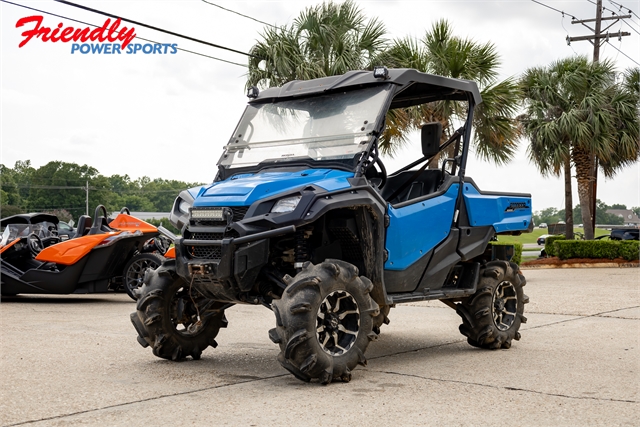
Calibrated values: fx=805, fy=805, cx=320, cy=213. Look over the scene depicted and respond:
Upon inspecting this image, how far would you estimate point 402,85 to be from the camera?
7.50 m

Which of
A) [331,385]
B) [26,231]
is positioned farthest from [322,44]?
[331,385]

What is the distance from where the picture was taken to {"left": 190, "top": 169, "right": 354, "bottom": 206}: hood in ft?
21.6

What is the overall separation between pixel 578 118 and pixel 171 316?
2151 cm

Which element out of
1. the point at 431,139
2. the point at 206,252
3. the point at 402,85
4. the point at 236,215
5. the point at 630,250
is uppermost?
the point at 402,85

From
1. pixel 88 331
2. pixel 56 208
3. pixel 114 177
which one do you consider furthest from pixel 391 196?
pixel 114 177

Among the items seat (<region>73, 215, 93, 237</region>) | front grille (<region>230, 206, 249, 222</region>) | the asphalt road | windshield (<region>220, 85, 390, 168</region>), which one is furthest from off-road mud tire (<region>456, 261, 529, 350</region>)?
seat (<region>73, 215, 93, 237</region>)

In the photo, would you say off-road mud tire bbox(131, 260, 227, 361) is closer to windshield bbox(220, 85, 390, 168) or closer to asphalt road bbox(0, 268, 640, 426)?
asphalt road bbox(0, 268, 640, 426)

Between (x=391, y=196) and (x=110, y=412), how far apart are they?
4.42 m

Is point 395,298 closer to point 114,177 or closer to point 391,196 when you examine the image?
point 391,196

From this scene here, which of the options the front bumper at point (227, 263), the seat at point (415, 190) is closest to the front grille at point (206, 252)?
the front bumper at point (227, 263)

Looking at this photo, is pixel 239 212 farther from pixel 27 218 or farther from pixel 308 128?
pixel 27 218

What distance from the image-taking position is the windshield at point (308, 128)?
732cm

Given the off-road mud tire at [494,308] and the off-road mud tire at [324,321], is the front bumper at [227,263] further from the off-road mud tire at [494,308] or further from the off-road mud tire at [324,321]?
the off-road mud tire at [494,308]

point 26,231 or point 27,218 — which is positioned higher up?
point 27,218
